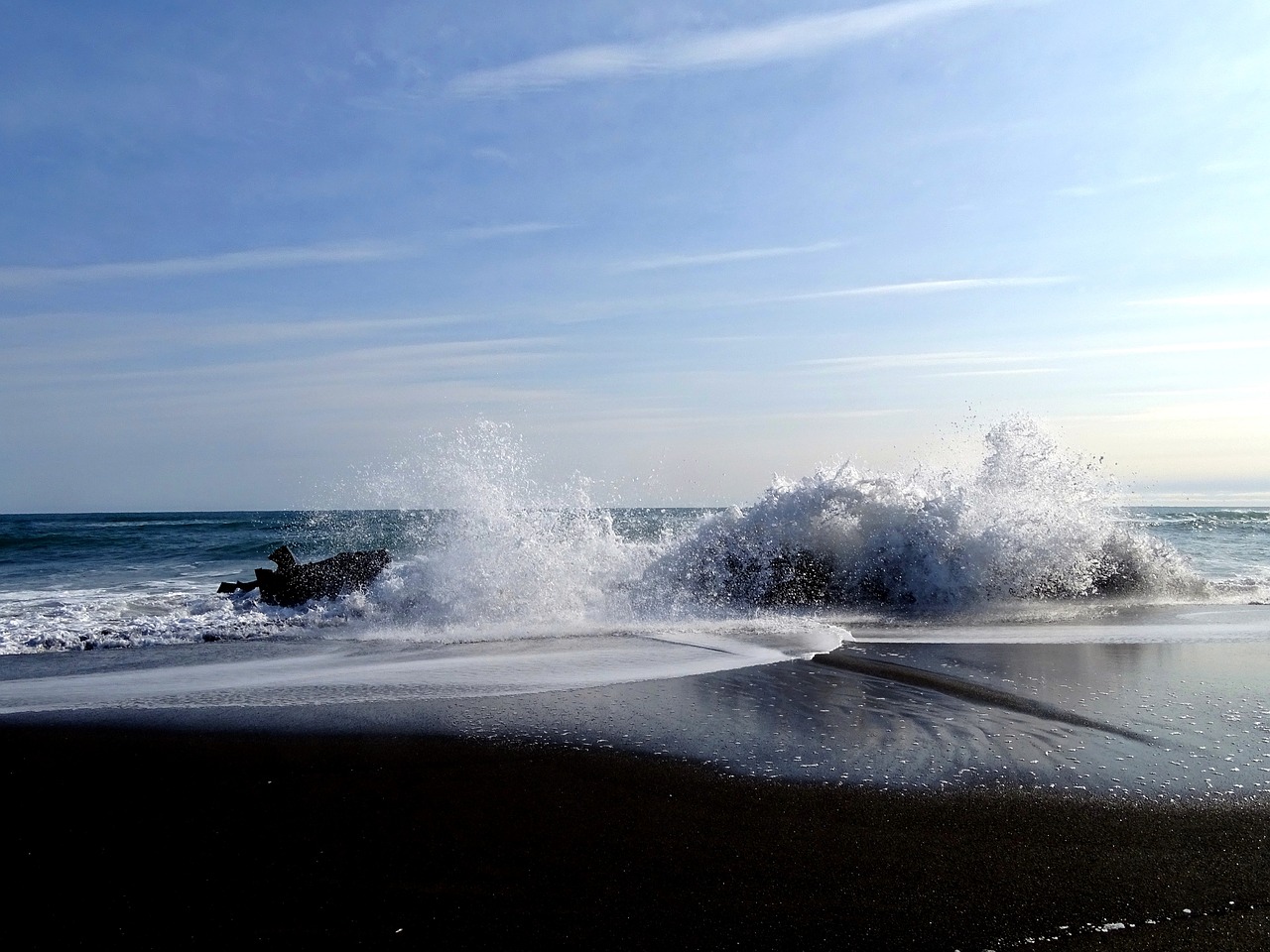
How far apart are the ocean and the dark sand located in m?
0.41

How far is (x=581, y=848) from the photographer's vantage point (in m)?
2.84

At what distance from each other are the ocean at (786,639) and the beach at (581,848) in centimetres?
23

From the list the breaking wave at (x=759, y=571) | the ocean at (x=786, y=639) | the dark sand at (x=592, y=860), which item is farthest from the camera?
the breaking wave at (x=759, y=571)

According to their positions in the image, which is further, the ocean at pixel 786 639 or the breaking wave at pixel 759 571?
the breaking wave at pixel 759 571

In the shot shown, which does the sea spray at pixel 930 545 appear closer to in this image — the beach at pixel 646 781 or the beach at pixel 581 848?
the beach at pixel 646 781

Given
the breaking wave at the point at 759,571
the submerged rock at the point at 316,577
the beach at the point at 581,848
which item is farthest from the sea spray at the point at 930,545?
the beach at the point at 581,848

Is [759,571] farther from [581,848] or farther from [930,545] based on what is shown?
[581,848]

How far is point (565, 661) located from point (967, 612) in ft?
16.5

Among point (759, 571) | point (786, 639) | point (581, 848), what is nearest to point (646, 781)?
point (581, 848)

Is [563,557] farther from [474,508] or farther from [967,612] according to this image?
[967,612]

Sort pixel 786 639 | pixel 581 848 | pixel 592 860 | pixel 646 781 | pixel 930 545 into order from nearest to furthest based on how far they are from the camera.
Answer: pixel 592 860 < pixel 581 848 < pixel 646 781 < pixel 786 639 < pixel 930 545

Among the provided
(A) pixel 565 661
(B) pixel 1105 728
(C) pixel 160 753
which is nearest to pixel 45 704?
(C) pixel 160 753

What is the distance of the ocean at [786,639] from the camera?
4090mm

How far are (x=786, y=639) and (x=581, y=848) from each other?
4.71 metres
